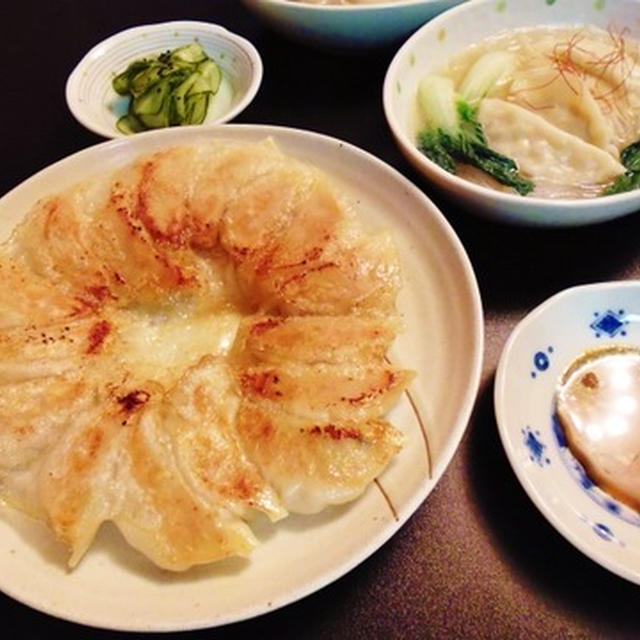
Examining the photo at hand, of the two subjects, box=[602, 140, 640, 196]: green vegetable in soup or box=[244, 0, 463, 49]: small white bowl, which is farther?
box=[244, 0, 463, 49]: small white bowl

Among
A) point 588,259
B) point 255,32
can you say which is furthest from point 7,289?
point 255,32

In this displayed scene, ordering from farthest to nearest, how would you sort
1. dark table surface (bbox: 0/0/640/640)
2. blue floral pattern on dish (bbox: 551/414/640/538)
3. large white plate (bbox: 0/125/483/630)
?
1. blue floral pattern on dish (bbox: 551/414/640/538)
2. dark table surface (bbox: 0/0/640/640)
3. large white plate (bbox: 0/125/483/630)

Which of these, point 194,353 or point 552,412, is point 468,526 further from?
point 194,353

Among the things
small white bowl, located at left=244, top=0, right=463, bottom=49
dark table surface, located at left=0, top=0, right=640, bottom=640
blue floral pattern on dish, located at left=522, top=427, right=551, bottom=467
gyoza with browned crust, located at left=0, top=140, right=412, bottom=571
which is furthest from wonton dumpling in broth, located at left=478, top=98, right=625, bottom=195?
blue floral pattern on dish, located at left=522, top=427, right=551, bottom=467

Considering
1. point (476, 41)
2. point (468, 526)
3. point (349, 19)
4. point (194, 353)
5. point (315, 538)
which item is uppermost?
point (349, 19)

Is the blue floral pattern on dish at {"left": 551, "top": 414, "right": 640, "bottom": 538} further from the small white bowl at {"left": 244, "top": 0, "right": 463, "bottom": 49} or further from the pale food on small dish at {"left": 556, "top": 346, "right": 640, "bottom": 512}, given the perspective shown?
the small white bowl at {"left": 244, "top": 0, "right": 463, "bottom": 49}

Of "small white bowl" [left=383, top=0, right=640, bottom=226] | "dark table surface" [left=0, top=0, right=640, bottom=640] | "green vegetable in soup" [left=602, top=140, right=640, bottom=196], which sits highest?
"small white bowl" [left=383, top=0, right=640, bottom=226]

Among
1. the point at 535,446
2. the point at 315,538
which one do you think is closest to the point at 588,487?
the point at 535,446
